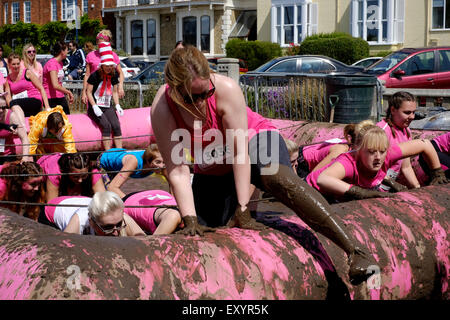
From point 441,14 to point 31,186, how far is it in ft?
86.6

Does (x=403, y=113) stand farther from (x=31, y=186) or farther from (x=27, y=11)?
(x=27, y=11)

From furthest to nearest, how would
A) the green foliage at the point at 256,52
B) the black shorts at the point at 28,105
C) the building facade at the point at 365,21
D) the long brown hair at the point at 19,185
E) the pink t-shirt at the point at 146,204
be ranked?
the green foliage at the point at 256,52
the building facade at the point at 365,21
the black shorts at the point at 28,105
the long brown hair at the point at 19,185
the pink t-shirt at the point at 146,204

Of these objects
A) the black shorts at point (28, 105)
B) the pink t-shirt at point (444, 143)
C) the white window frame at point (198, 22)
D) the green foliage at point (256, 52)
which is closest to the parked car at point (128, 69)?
the green foliage at point (256, 52)

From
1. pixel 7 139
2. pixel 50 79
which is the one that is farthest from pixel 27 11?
pixel 7 139

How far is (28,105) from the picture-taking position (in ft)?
31.6

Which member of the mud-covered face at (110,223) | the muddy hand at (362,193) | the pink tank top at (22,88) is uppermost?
the pink tank top at (22,88)

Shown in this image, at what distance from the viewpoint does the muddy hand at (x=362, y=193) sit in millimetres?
4812

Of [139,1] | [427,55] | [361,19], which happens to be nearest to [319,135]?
[427,55]

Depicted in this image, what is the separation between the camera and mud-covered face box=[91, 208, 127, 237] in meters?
4.14

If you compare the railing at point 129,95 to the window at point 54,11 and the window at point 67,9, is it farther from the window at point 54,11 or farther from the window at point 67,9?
the window at point 54,11

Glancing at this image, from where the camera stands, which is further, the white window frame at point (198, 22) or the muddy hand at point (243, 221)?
the white window frame at point (198, 22)

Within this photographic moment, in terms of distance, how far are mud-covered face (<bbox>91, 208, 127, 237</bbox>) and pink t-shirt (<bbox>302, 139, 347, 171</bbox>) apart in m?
3.10

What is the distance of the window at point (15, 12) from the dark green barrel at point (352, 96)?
4548cm

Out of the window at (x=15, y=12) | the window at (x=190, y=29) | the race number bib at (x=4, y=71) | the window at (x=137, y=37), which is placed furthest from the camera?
the window at (x=15, y=12)
